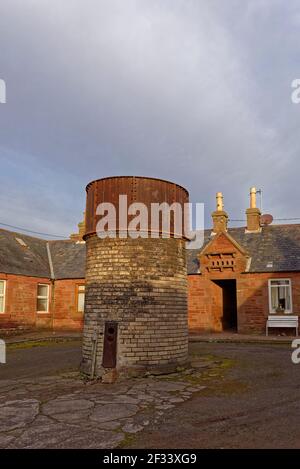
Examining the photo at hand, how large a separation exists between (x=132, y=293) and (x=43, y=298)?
16.6 metres

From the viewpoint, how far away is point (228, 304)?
25703mm

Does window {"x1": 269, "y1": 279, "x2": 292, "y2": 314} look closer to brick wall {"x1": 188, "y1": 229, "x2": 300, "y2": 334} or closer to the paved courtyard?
brick wall {"x1": 188, "y1": 229, "x2": 300, "y2": 334}

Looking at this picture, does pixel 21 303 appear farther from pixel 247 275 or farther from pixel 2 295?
pixel 247 275

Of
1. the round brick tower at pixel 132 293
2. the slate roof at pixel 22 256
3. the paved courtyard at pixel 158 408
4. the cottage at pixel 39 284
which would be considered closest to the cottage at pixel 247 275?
the cottage at pixel 39 284

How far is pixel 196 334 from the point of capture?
70.8 ft

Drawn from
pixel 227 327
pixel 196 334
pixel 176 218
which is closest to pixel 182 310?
pixel 176 218

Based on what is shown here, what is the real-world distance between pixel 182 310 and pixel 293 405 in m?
4.28

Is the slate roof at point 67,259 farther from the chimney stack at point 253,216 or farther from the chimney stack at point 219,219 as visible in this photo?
the chimney stack at point 253,216

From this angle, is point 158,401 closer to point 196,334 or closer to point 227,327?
point 196,334

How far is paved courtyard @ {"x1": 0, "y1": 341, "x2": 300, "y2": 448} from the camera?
5.50 metres

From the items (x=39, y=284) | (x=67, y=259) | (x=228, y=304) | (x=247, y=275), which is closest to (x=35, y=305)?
(x=39, y=284)

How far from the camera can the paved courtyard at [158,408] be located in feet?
18.0

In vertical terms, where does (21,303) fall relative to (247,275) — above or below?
below

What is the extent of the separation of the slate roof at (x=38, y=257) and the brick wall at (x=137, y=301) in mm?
12863
